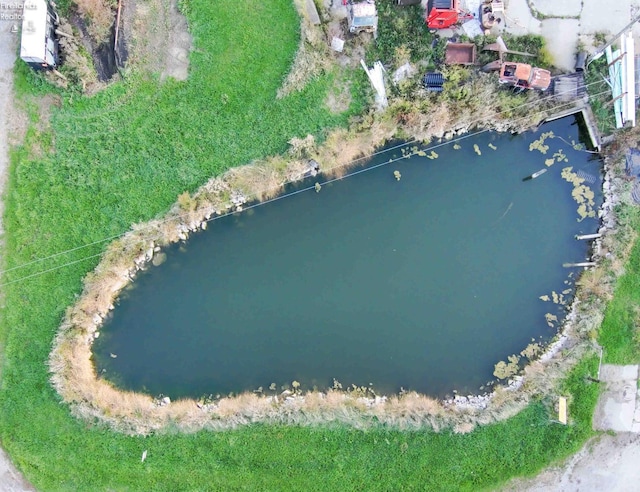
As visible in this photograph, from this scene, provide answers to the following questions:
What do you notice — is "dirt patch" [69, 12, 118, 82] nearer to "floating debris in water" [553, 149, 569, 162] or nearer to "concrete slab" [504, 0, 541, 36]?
"concrete slab" [504, 0, 541, 36]

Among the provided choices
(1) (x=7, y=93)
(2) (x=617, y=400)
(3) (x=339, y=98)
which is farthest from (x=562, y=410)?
(1) (x=7, y=93)

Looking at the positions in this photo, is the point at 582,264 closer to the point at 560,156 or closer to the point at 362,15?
the point at 560,156

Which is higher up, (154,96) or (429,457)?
(154,96)

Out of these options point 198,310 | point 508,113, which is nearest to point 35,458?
point 198,310

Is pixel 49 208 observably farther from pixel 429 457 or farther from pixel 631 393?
Result: pixel 631 393

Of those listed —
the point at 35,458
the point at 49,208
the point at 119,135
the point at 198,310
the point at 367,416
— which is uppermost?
the point at 119,135

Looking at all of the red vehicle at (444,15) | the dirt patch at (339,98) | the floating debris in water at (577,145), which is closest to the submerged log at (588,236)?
the floating debris in water at (577,145)
